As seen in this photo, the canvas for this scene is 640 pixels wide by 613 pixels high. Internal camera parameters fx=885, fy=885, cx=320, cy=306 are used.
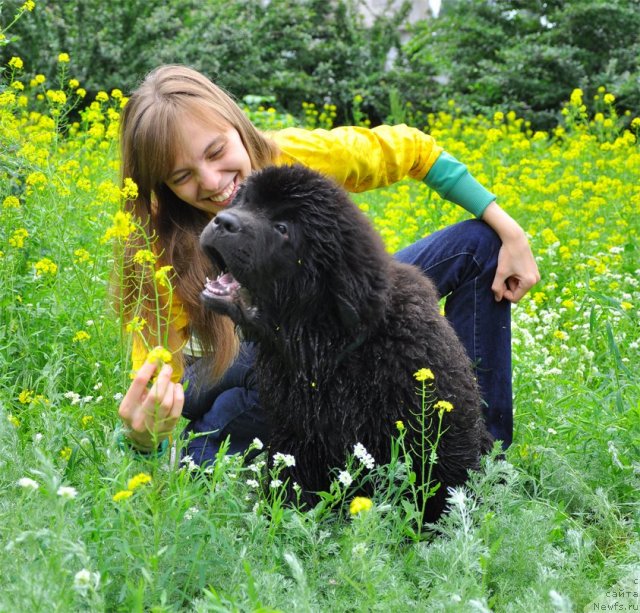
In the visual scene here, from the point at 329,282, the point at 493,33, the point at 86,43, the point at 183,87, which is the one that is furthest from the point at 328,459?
the point at 493,33

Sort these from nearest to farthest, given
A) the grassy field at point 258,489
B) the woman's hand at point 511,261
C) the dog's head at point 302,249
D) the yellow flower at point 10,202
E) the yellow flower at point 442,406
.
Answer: the grassy field at point 258,489
the yellow flower at point 442,406
the dog's head at point 302,249
the woman's hand at point 511,261
the yellow flower at point 10,202

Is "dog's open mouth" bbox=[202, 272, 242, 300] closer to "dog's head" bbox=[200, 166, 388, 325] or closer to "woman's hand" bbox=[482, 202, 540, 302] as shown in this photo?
"dog's head" bbox=[200, 166, 388, 325]

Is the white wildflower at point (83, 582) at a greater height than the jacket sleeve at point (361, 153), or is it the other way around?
the jacket sleeve at point (361, 153)

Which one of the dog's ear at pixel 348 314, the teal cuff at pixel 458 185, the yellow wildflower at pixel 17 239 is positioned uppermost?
the teal cuff at pixel 458 185

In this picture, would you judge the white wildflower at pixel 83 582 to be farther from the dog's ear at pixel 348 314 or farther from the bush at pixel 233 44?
the bush at pixel 233 44

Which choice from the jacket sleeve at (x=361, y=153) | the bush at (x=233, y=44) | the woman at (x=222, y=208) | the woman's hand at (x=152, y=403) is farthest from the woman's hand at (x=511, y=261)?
the bush at (x=233, y=44)

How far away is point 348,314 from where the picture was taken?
8.82ft

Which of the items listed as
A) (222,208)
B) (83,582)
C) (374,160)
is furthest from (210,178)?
(83,582)

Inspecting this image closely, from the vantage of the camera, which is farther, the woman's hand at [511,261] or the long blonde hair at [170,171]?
the woman's hand at [511,261]

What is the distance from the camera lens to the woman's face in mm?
3174

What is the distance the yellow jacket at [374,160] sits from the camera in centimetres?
344

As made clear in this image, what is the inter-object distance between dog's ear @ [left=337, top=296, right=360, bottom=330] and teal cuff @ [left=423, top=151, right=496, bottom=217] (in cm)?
104

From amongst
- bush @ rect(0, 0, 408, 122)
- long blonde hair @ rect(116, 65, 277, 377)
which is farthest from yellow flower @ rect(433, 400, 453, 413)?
bush @ rect(0, 0, 408, 122)

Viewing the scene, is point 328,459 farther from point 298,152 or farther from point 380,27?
point 380,27
